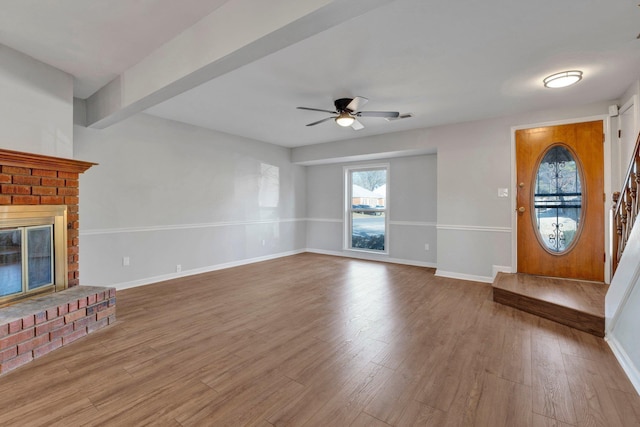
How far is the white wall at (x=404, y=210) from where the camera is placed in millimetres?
5594

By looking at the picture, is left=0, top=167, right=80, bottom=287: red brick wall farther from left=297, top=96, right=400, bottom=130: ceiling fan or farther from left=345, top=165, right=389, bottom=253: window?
left=345, top=165, right=389, bottom=253: window

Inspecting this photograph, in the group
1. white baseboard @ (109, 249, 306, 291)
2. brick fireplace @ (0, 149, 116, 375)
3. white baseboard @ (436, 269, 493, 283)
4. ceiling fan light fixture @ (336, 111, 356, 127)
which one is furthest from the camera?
white baseboard @ (436, 269, 493, 283)

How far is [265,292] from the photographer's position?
155 inches

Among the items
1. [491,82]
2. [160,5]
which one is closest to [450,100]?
[491,82]

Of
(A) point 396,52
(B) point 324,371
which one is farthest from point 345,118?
(B) point 324,371

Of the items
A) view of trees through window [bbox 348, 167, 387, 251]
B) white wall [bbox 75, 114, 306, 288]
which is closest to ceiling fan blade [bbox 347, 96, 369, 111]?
white wall [bbox 75, 114, 306, 288]

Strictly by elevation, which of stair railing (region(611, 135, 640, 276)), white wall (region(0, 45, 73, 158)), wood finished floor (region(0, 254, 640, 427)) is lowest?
wood finished floor (region(0, 254, 640, 427))

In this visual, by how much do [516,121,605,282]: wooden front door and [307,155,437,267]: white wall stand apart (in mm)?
1581

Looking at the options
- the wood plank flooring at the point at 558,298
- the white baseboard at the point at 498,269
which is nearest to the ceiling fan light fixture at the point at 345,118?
the wood plank flooring at the point at 558,298

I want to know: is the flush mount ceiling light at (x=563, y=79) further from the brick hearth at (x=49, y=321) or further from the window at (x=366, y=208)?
the brick hearth at (x=49, y=321)

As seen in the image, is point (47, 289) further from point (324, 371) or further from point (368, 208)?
point (368, 208)

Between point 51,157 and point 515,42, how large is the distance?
420cm

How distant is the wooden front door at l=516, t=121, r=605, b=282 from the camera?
3.71 m

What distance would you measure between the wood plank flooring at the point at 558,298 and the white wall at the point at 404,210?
179 cm
